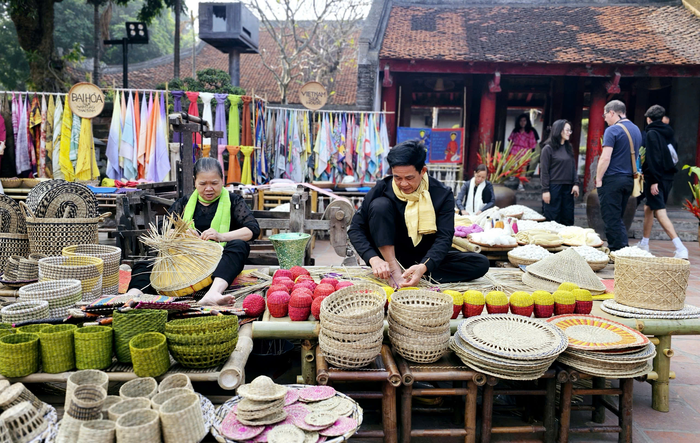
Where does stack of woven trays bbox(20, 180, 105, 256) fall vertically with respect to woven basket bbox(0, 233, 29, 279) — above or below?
above

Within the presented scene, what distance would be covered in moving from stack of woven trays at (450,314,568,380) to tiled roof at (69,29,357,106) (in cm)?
1567

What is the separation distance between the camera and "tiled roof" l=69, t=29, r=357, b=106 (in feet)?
59.3

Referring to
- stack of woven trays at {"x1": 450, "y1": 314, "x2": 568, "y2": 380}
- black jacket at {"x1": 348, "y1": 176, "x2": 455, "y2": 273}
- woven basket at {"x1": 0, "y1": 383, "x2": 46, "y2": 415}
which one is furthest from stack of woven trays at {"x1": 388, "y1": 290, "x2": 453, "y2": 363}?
woven basket at {"x1": 0, "y1": 383, "x2": 46, "y2": 415}

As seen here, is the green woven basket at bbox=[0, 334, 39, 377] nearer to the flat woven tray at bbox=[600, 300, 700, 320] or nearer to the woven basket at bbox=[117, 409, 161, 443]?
the woven basket at bbox=[117, 409, 161, 443]

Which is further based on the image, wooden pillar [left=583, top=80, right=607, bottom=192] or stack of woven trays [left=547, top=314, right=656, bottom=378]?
wooden pillar [left=583, top=80, right=607, bottom=192]

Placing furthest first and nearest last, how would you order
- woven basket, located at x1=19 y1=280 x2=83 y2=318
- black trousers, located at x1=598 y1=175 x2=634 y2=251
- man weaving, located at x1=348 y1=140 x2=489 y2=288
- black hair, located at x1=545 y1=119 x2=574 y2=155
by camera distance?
1. black hair, located at x1=545 y1=119 x2=574 y2=155
2. black trousers, located at x1=598 y1=175 x2=634 y2=251
3. man weaving, located at x1=348 y1=140 x2=489 y2=288
4. woven basket, located at x1=19 y1=280 x2=83 y2=318

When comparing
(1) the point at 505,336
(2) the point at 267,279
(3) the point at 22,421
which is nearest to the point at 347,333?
(1) the point at 505,336

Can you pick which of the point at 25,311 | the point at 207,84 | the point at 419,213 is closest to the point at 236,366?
the point at 25,311

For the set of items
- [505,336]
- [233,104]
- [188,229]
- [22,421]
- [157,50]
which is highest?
[157,50]

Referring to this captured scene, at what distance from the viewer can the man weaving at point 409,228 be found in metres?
3.02

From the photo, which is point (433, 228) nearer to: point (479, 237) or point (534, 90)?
point (479, 237)

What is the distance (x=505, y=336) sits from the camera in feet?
7.71

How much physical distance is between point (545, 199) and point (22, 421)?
20.2 feet

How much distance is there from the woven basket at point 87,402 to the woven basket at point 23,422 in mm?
A: 155
